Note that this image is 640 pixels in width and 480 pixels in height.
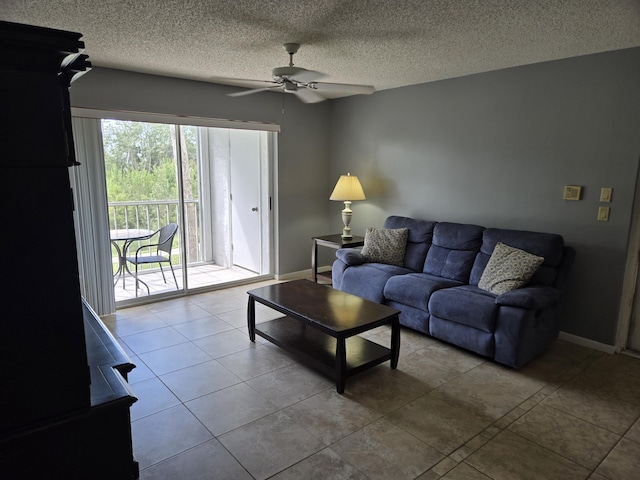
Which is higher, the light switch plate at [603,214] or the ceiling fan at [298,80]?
the ceiling fan at [298,80]

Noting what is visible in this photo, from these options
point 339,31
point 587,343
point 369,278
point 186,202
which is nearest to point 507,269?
point 587,343

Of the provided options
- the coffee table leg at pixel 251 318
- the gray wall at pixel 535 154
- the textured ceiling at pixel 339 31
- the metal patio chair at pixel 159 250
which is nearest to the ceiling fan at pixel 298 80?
the textured ceiling at pixel 339 31

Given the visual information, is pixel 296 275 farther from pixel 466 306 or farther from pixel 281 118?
pixel 466 306

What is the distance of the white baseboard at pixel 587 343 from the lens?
342 cm

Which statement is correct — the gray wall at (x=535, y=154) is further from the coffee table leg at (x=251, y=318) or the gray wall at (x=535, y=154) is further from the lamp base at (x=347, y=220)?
the coffee table leg at (x=251, y=318)

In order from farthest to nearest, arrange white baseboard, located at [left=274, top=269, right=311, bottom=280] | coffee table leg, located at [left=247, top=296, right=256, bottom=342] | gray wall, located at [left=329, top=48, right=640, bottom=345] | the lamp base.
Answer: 1. white baseboard, located at [left=274, top=269, right=311, bottom=280]
2. the lamp base
3. coffee table leg, located at [left=247, top=296, right=256, bottom=342]
4. gray wall, located at [left=329, top=48, right=640, bottom=345]

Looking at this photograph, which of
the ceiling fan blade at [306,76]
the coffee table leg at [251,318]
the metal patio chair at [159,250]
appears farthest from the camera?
the metal patio chair at [159,250]

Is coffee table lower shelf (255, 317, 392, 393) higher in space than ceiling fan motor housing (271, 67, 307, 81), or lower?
lower

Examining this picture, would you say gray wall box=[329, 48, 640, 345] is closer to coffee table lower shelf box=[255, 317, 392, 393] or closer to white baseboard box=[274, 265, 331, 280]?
white baseboard box=[274, 265, 331, 280]

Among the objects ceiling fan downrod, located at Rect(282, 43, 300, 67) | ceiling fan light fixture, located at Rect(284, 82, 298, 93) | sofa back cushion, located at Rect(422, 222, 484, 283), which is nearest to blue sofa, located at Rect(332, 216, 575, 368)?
sofa back cushion, located at Rect(422, 222, 484, 283)

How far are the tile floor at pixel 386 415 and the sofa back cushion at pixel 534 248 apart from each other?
668mm

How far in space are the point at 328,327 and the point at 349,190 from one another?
101 inches

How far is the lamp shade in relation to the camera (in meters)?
5.02

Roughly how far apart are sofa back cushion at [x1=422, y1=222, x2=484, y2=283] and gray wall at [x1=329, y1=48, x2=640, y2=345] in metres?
0.27
